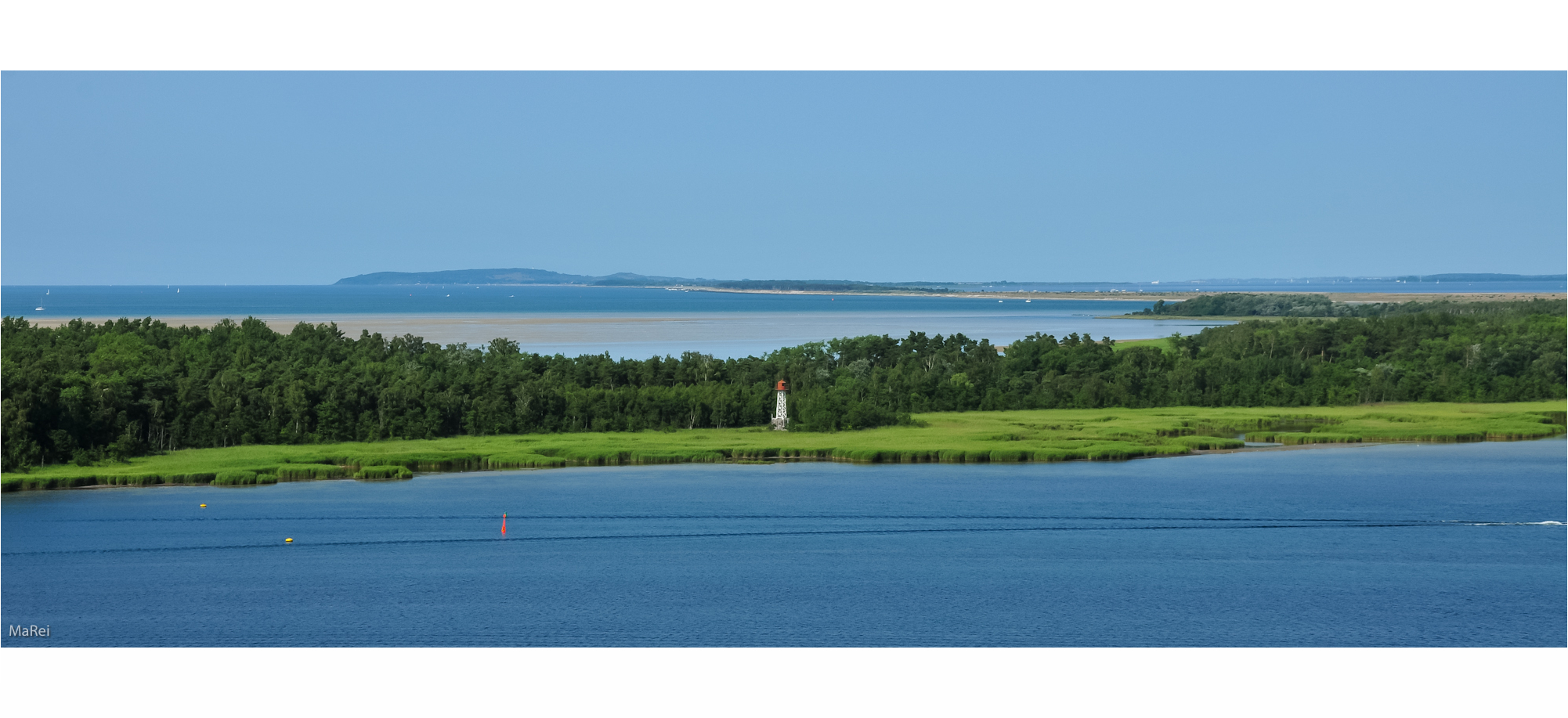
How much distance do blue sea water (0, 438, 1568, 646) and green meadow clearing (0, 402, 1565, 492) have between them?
1693 millimetres

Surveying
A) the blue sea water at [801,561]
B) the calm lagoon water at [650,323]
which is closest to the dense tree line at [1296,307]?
the calm lagoon water at [650,323]

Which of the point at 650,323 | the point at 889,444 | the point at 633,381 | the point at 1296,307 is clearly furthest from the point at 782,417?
the point at 1296,307

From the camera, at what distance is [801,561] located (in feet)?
101

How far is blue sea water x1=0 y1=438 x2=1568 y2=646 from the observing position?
25.5 meters

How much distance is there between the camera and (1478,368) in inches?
2650

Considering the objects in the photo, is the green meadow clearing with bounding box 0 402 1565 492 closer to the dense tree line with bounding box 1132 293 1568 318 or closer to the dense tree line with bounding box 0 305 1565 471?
the dense tree line with bounding box 0 305 1565 471

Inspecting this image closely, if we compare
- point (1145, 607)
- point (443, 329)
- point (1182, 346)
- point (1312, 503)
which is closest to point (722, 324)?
point (443, 329)

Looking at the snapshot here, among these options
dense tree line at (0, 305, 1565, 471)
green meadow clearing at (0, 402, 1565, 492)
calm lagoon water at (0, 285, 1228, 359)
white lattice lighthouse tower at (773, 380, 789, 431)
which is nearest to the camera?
green meadow clearing at (0, 402, 1565, 492)

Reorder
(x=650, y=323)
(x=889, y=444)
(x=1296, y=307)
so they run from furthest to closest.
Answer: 1. (x=1296, y=307)
2. (x=650, y=323)
3. (x=889, y=444)

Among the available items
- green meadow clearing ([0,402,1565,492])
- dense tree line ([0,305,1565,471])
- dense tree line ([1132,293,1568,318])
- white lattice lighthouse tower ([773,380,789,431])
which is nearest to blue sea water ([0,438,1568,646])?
green meadow clearing ([0,402,1565,492])

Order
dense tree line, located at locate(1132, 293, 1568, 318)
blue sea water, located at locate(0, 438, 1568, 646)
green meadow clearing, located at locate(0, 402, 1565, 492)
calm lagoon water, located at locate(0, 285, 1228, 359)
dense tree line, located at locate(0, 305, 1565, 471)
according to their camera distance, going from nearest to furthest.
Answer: blue sea water, located at locate(0, 438, 1568, 646), green meadow clearing, located at locate(0, 402, 1565, 492), dense tree line, located at locate(0, 305, 1565, 471), calm lagoon water, located at locate(0, 285, 1228, 359), dense tree line, located at locate(1132, 293, 1568, 318)

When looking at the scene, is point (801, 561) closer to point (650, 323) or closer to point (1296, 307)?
point (650, 323)

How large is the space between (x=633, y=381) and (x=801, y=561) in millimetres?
28449

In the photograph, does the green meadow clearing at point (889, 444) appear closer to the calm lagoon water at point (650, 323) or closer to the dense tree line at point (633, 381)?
the dense tree line at point (633, 381)
